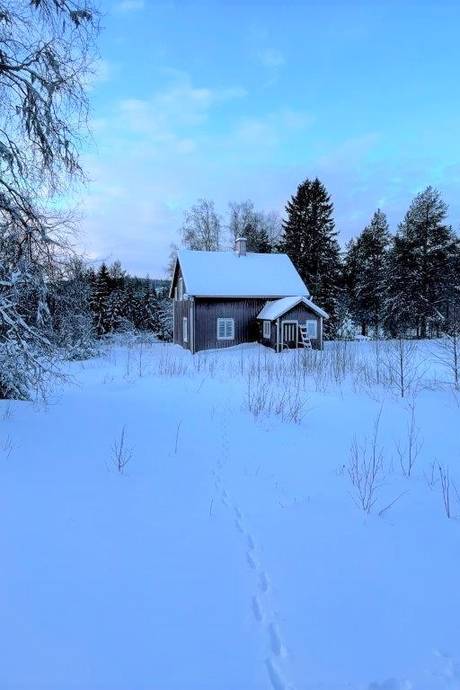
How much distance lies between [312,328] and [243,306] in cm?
423

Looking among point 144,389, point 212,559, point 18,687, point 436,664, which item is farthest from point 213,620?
point 144,389

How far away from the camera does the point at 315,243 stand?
3216cm

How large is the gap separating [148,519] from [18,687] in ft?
4.98

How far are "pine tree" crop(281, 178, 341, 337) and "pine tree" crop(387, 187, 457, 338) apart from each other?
4679 millimetres

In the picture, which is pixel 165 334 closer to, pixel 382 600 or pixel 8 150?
pixel 8 150

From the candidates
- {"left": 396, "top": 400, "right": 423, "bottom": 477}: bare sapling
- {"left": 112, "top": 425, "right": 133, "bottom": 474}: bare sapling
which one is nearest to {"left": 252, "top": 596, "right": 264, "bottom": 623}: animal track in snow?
{"left": 112, "top": 425, "right": 133, "bottom": 474}: bare sapling

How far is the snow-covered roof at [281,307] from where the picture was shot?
21.7 m

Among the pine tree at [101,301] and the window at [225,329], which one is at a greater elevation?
the pine tree at [101,301]

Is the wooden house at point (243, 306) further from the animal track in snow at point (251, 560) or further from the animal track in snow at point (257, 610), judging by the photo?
the animal track in snow at point (257, 610)

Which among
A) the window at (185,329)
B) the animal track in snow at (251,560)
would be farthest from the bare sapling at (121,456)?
the window at (185,329)

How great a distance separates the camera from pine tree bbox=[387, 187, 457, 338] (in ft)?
97.0

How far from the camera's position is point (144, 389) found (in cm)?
965

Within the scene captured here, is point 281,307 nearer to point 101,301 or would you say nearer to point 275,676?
point 101,301

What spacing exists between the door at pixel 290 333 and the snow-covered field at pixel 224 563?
16618 millimetres
